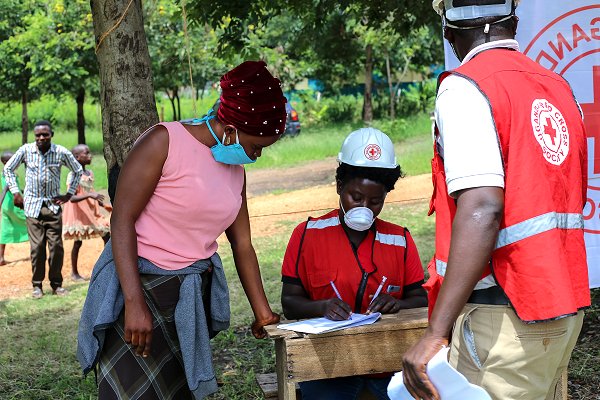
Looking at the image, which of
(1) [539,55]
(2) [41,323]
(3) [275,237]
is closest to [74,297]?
(2) [41,323]

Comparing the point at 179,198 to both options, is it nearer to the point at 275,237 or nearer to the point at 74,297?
the point at 74,297

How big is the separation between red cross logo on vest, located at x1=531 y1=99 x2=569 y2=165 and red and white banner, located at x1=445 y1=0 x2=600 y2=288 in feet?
8.44

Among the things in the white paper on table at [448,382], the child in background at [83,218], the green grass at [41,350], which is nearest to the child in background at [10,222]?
the child in background at [83,218]

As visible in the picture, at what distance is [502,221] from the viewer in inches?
84.5

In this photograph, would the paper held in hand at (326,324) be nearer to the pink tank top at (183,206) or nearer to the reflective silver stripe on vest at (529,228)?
the pink tank top at (183,206)

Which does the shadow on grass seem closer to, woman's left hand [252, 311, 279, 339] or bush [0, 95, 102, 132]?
woman's left hand [252, 311, 279, 339]

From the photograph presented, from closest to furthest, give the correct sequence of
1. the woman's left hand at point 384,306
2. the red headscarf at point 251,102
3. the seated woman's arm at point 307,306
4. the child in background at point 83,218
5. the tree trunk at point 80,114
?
the red headscarf at point 251,102 → the seated woman's arm at point 307,306 → the woman's left hand at point 384,306 → the child in background at point 83,218 → the tree trunk at point 80,114

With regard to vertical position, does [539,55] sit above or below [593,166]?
above

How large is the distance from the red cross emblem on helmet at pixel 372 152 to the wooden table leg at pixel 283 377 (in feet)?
2.79

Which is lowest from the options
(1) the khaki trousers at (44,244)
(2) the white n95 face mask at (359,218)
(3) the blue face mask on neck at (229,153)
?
(1) the khaki trousers at (44,244)

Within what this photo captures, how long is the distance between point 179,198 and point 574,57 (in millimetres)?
2804

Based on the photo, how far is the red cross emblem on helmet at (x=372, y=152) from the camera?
11.4ft

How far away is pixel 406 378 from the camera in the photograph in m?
2.20

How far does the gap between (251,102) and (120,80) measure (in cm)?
120
